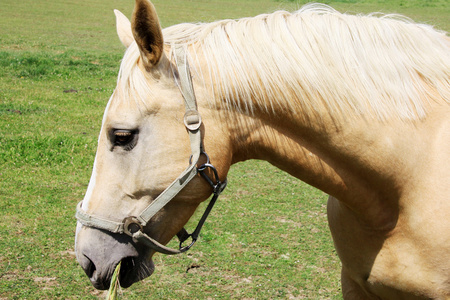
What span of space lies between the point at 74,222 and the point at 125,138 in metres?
3.39

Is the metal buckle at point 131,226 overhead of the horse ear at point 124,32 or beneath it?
beneath

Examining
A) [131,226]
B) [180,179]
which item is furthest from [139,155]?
[131,226]

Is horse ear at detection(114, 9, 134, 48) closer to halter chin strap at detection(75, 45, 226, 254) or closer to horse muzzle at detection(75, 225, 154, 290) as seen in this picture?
halter chin strap at detection(75, 45, 226, 254)

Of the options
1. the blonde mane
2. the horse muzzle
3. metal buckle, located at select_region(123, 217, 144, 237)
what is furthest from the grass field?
the horse muzzle

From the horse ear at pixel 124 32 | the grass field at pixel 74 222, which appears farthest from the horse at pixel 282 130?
the grass field at pixel 74 222

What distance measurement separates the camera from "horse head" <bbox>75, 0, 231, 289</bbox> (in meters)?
1.85

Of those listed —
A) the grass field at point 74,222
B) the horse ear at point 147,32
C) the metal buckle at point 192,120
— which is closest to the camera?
the horse ear at point 147,32

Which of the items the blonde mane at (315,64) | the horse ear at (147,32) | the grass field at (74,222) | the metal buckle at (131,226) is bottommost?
the grass field at (74,222)

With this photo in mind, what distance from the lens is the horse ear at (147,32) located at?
170cm

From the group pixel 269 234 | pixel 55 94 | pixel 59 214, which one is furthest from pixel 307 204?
pixel 55 94

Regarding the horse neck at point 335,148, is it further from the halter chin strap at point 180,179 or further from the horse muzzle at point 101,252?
the horse muzzle at point 101,252

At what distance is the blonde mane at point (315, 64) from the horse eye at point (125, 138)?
188mm

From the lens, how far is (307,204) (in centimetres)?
564

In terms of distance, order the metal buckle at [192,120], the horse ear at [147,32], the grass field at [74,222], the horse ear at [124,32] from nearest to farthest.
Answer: the horse ear at [147,32]
the metal buckle at [192,120]
the horse ear at [124,32]
the grass field at [74,222]
